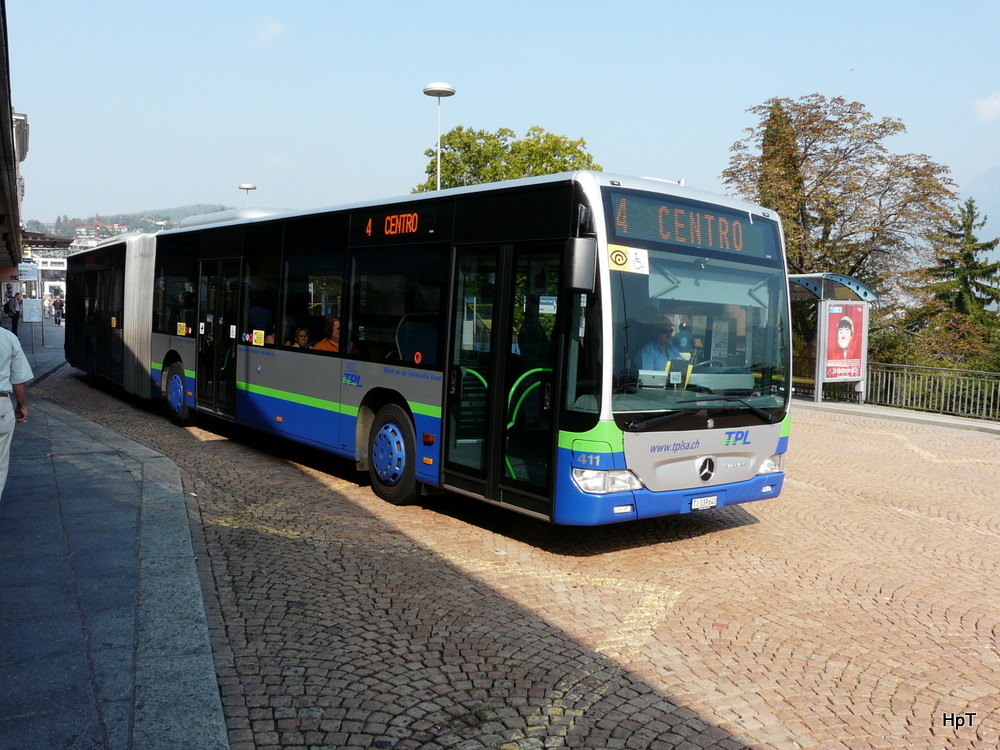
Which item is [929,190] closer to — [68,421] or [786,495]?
[786,495]

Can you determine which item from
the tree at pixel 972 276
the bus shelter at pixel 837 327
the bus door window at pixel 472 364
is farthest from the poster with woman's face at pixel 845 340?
the tree at pixel 972 276

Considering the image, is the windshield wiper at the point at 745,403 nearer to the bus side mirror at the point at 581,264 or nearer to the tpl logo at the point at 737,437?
the tpl logo at the point at 737,437

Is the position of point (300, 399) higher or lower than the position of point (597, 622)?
higher

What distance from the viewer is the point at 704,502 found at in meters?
6.93

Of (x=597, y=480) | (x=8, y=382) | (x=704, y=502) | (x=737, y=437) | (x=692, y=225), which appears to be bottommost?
(x=704, y=502)

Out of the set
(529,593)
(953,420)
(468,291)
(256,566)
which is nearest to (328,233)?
(468,291)

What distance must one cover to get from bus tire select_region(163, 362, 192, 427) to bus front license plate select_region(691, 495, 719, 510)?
8622 mm

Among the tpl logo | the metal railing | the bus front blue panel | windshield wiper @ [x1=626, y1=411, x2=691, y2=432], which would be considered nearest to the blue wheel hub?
the bus front blue panel

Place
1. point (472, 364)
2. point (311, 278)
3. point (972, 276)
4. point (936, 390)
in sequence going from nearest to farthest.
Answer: point (472, 364), point (311, 278), point (936, 390), point (972, 276)

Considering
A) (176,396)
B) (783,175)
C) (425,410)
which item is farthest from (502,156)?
(425,410)

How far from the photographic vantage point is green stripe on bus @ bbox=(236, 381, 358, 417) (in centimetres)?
908

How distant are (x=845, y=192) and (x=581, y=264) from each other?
891 inches

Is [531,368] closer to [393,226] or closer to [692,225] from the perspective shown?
[692,225]

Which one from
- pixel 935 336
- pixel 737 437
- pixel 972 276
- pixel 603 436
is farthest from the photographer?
pixel 972 276
